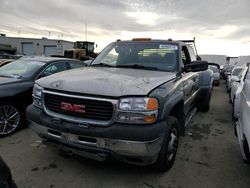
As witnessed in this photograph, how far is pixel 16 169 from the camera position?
3.57 meters

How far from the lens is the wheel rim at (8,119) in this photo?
4879mm

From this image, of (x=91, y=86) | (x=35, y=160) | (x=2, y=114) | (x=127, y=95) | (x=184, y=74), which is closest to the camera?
(x=127, y=95)

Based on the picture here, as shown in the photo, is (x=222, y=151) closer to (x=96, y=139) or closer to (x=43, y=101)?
(x=96, y=139)

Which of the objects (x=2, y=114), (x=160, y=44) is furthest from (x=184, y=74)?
(x=2, y=114)

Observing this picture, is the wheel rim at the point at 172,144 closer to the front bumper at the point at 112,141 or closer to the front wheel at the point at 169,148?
the front wheel at the point at 169,148

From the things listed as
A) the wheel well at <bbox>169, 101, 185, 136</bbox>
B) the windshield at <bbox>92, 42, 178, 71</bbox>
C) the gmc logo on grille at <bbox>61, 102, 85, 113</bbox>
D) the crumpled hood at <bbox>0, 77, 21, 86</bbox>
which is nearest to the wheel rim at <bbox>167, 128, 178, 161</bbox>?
the wheel well at <bbox>169, 101, 185, 136</bbox>

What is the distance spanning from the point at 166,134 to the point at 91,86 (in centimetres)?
115

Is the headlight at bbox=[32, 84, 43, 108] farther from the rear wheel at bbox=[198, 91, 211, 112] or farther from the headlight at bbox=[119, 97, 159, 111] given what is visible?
the rear wheel at bbox=[198, 91, 211, 112]

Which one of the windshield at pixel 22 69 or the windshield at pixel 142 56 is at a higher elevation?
the windshield at pixel 142 56

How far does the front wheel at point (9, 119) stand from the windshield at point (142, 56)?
6.45 ft

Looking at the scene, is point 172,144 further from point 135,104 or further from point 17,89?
point 17,89

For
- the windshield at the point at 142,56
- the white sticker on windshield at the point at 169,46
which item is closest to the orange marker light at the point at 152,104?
the windshield at the point at 142,56

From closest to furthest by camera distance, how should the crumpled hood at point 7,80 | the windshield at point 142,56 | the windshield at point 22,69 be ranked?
the windshield at point 142,56 < the crumpled hood at point 7,80 < the windshield at point 22,69

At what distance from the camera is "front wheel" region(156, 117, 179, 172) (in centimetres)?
327
